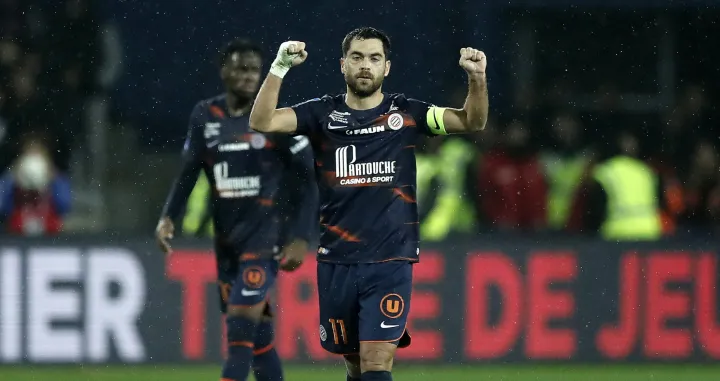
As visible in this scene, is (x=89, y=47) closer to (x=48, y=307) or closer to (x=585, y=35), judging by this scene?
(x=48, y=307)

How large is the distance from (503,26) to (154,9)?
3503 mm

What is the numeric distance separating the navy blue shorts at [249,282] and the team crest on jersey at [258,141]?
2.09 feet

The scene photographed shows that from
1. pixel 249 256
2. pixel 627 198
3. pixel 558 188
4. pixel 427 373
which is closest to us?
pixel 249 256

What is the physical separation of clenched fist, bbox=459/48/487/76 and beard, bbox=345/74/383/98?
50cm

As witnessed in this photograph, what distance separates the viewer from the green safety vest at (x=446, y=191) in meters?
12.8

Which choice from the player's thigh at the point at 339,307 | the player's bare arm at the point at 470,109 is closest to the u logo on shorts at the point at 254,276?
the player's thigh at the point at 339,307

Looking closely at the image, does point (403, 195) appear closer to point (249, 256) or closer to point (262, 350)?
point (249, 256)

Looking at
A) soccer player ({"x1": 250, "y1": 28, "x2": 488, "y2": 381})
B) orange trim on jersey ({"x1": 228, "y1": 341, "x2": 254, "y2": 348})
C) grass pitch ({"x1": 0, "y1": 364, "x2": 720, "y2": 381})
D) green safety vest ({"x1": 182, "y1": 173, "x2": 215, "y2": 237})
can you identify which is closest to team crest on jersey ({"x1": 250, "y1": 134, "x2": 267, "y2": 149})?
orange trim on jersey ({"x1": 228, "y1": 341, "x2": 254, "y2": 348})

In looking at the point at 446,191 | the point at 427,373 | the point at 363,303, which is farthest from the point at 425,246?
the point at 363,303

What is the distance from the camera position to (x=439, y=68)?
15391 mm

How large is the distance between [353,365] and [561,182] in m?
6.46

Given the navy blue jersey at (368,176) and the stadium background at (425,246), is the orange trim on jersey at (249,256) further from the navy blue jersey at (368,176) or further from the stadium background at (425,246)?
the stadium background at (425,246)

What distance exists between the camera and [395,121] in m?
7.35

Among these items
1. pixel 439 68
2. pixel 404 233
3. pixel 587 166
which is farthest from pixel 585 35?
pixel 404 233
